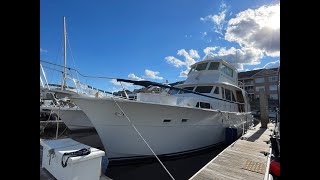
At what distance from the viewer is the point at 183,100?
27.8 ft

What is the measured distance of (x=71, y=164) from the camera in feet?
11.8

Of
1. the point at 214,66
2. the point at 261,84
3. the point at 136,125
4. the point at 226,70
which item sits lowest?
the point at 136,125

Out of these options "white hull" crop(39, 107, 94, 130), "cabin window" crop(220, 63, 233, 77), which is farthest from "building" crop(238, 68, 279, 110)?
"white hull" crop(39, 107, 94, 130)

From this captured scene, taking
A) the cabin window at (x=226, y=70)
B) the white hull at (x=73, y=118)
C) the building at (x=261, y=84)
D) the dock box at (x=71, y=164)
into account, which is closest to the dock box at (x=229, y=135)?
the cabin window at (x=226, y=70)

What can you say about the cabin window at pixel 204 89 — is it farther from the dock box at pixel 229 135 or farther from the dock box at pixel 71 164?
the dock box at pixel 71 164

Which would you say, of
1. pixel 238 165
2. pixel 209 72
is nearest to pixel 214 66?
pixel 209 72

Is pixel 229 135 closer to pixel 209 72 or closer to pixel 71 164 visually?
pixel 209 72

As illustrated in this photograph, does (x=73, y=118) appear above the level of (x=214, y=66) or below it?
below

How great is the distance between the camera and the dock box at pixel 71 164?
3664 millimetres

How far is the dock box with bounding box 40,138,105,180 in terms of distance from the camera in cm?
366
